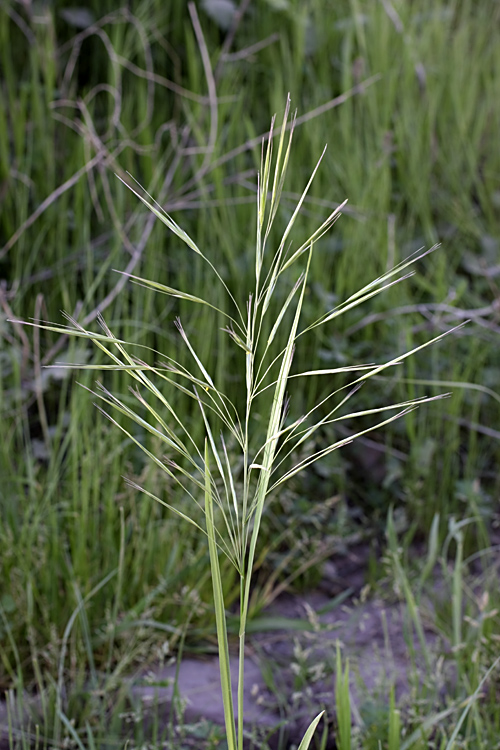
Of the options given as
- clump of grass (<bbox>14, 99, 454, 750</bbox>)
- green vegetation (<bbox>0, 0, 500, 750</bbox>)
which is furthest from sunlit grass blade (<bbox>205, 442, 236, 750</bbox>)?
green vegetation (<bbox>0, 0, 500, 750</bbox>)

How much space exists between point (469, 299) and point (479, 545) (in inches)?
29.3

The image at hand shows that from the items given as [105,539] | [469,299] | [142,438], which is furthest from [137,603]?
[469,299]

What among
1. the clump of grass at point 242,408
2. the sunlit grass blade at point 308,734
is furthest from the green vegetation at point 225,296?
the sunlit grass blade at point 308,734

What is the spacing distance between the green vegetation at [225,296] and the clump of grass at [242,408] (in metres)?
0.05

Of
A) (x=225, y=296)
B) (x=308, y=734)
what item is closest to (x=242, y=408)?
(x=225, y=296)

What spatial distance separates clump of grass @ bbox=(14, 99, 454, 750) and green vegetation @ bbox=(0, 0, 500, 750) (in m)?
0.05

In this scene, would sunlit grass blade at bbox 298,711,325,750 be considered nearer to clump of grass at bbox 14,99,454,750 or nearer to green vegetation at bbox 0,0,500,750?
clump of grass at bbox 14,99,454,750

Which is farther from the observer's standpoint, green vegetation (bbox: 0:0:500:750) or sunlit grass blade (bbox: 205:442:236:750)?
green vegetation (bbox: 0:0:500:750)

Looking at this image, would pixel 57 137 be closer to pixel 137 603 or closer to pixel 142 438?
pixel 142 438

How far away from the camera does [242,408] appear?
170 centimetres

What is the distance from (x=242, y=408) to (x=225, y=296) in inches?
13.5

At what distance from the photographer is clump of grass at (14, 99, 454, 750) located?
A: 517mm

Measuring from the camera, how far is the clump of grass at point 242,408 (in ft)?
1.70

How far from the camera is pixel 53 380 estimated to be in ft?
5.75
